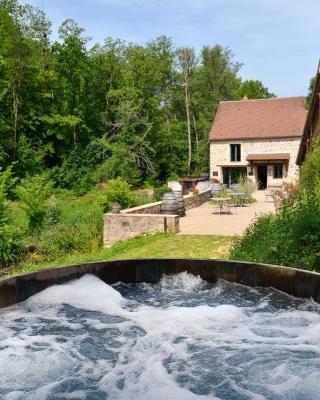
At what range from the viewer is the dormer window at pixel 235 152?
38.2 metres

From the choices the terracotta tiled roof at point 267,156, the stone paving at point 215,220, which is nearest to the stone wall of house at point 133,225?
the stone paving at point 215,220

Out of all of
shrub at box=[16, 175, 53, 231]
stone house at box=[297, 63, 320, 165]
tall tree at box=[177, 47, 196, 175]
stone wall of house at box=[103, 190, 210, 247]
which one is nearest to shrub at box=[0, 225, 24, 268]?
shrub at box=[16, 175, 53, 231]

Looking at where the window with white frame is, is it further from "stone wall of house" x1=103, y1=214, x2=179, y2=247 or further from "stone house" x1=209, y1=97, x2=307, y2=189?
"stone wall of house" x1=103, y1=214, x2=179, y2=247

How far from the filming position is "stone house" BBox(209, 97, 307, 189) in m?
36.4

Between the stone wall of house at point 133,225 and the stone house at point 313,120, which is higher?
the stone house at point 313,120

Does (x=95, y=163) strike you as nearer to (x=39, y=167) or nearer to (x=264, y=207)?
(x=39, y=167)

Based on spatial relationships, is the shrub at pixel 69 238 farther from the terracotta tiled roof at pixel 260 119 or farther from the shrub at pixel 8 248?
the terracotta tiled roof at pixel 260 119

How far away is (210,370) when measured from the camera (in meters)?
3.49

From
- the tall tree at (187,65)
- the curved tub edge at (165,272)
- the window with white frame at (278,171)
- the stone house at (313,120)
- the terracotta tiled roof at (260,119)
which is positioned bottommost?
the curved tub edge at (165,272)

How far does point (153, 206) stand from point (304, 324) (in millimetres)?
13354

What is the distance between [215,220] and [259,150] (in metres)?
21.8

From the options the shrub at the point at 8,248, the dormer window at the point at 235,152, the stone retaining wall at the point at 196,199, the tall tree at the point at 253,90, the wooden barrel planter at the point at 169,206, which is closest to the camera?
the shrub at the point at 8,248

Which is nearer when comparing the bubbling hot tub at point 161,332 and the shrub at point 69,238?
the bubbling hot tub at point 161,332

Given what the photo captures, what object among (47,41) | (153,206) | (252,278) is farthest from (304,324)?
(47,41)
